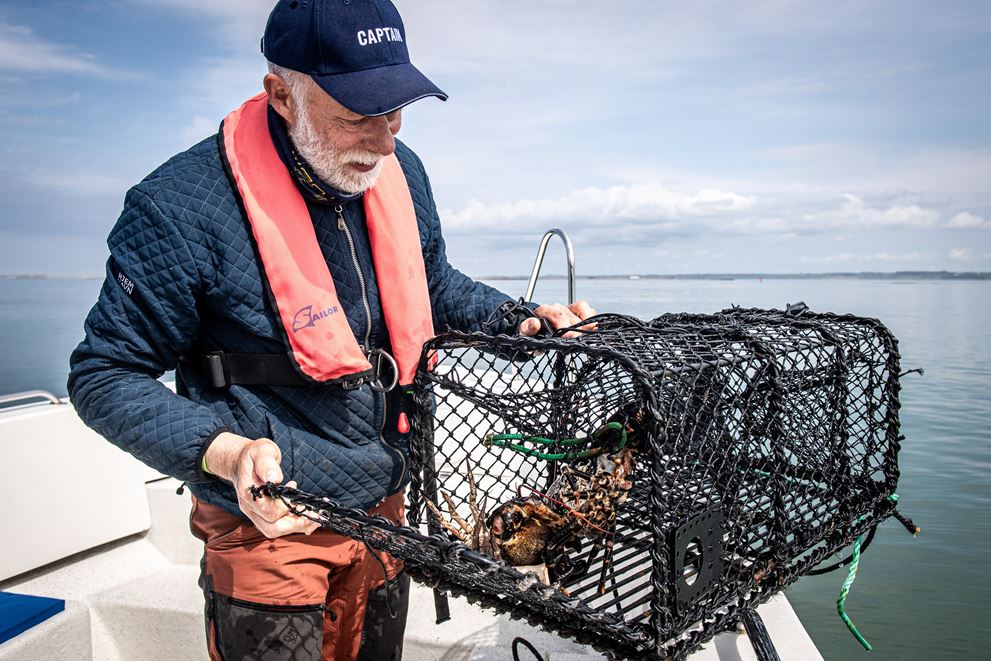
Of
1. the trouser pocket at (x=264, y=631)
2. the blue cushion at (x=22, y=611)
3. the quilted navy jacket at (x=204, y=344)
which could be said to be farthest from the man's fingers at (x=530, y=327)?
the blue cushion at (x=22, y=611)

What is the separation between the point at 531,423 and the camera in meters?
1.61

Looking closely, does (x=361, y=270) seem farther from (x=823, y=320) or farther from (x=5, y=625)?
(x=5, y=625)

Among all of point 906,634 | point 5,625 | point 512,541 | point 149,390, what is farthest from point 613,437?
point 906,634

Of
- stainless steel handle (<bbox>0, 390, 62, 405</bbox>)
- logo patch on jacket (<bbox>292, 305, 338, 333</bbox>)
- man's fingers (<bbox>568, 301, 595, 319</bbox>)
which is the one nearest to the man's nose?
logo patch on jacket (<bbox>292, 305, 338, 333</bbox>)

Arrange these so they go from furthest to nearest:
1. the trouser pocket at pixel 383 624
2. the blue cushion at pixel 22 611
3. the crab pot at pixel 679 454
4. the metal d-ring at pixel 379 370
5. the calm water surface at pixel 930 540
A: the calm water surface at pixel 930 540, the blue cushion at pixel 22 611, the trouser pocket at pixel 383 624, the metal d-ring at pixel 379 370, the crab pot at pixel 679 454

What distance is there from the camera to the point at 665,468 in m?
1.23

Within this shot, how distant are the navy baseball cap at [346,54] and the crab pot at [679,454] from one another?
498 mm

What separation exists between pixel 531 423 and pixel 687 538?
0.48m

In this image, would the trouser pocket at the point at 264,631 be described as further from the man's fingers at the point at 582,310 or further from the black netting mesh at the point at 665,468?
the man's fingers at the point at 582,310

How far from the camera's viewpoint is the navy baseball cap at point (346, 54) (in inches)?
55.4

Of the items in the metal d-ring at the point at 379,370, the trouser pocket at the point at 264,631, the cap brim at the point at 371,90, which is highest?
the cap brim at the point at 371,90

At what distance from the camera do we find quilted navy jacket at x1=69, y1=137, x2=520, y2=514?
1406mm

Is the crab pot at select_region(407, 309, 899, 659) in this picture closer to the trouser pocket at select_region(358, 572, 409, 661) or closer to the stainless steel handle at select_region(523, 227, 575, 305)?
the trouser pocket at select_region(358, 572, 409, 661)

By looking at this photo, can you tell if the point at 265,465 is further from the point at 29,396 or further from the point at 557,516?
the point at 29,396
